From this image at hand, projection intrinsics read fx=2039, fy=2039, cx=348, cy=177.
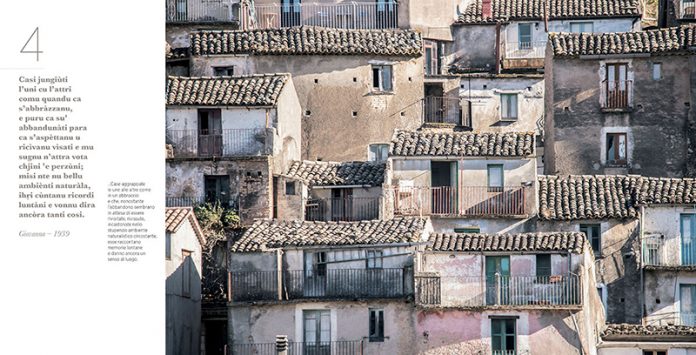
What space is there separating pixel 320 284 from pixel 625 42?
14.6 metres

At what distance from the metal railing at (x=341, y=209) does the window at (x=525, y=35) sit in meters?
13.3

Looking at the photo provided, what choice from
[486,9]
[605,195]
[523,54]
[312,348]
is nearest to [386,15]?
[486,9]

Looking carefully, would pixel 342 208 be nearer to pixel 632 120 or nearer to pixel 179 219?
pixel 179 219

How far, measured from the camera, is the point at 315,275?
5256 centimetres

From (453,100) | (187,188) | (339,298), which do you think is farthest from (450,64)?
(339,298)

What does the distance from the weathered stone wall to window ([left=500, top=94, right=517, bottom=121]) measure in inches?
159

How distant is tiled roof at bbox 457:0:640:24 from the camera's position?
226ft

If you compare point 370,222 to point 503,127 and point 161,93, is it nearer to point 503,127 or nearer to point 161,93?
point 503,127

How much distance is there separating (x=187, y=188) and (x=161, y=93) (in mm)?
23544

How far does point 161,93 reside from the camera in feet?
114

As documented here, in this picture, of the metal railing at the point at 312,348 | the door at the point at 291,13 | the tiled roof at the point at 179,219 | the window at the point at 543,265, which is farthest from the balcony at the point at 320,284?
the door at the point at 291,13

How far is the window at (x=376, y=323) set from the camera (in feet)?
168

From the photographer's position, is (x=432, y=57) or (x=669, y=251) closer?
(x=669, y=251)

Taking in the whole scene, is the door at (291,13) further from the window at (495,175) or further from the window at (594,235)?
the window at (594,235)
